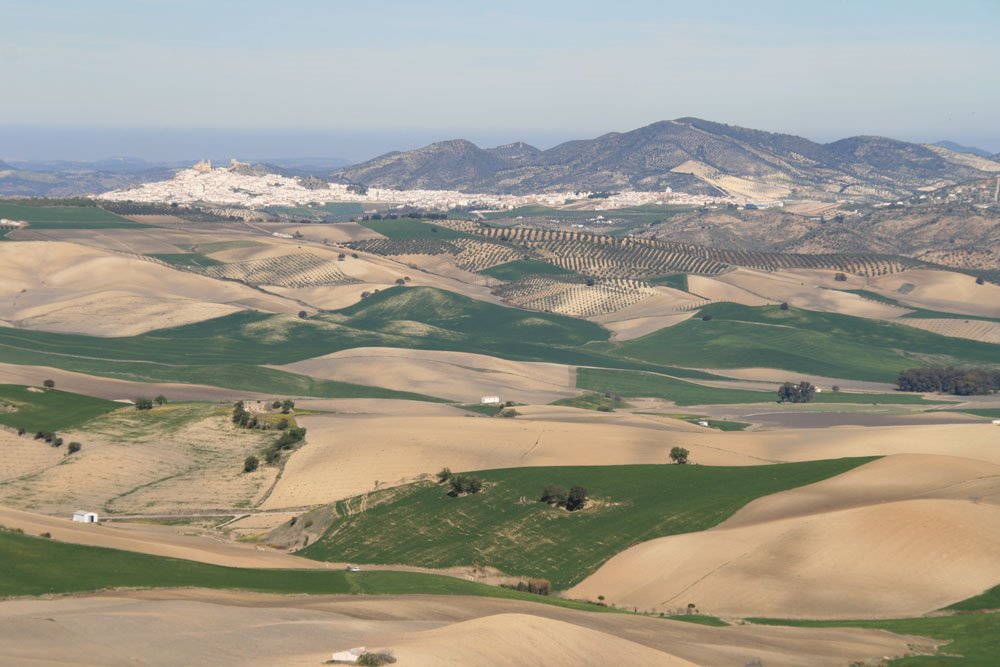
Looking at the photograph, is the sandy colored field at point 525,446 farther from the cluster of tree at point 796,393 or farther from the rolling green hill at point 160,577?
the cluster of tree at point 796,393

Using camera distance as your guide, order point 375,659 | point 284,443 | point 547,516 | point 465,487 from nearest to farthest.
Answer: point 375,659, point 547,516, point 465,487, point 284,443

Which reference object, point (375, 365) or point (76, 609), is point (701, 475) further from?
point (375, 365)

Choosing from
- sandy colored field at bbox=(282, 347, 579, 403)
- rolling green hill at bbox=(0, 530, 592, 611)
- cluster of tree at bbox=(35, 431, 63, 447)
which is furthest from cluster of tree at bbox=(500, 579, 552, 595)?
sandy colored field at bbox=(282, 347, 579, 403)

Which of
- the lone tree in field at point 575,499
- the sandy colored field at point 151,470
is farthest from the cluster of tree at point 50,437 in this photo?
the lone tree in field at point 575,499

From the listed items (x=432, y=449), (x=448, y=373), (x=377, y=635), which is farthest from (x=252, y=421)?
(x=377, y=635)

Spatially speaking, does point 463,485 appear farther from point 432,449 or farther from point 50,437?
point 50,437

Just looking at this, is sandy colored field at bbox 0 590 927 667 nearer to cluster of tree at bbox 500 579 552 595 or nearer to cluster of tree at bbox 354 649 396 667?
cluster of tree at bbox 354 649 396 667
